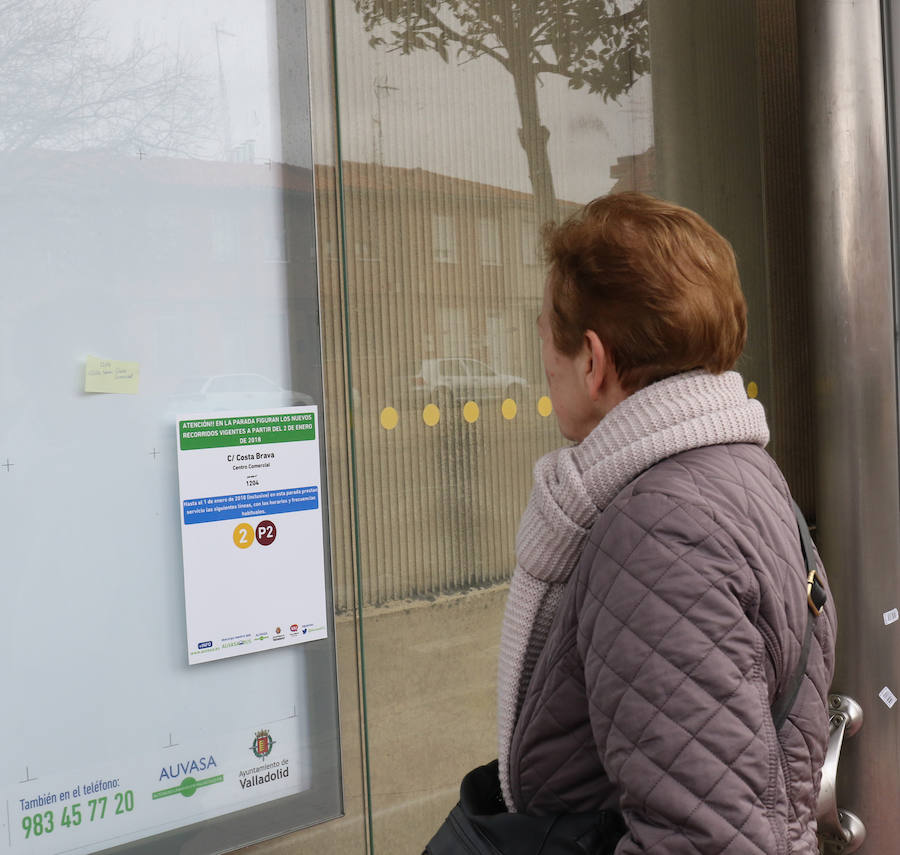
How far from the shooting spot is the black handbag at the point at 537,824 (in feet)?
5.14

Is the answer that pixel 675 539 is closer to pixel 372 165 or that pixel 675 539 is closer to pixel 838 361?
pixel 372 165

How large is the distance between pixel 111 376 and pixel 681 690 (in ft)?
4.71

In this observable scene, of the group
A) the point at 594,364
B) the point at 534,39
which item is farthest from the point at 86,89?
the point at 534,39

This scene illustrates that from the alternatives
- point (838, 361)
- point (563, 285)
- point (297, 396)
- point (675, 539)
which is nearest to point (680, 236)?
point (563, 285)

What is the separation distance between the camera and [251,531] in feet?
8.14

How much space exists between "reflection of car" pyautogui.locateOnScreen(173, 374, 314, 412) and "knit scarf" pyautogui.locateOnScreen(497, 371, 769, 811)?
0.92 meters

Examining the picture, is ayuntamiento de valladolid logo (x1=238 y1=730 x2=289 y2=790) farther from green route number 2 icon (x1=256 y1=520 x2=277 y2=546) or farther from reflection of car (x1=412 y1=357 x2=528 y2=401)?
reflection of car (x1=412 y1=357 x2=528 y2=401)

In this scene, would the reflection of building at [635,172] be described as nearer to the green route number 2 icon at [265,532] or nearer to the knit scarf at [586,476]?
the green route number 2 icon at [265,532]

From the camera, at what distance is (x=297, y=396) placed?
2.59 m

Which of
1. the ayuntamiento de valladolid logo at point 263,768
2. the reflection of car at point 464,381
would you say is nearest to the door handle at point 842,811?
the reflection of car at point 464,381

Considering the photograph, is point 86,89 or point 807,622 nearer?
point 807,622

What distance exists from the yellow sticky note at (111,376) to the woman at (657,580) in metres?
0.98

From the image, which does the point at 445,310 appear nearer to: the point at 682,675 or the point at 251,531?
the point at 251,531

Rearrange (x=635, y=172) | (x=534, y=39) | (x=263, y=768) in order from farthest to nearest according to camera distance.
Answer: (x=635, y=172)
(x=534, y=39)
(x=263, y=768)
